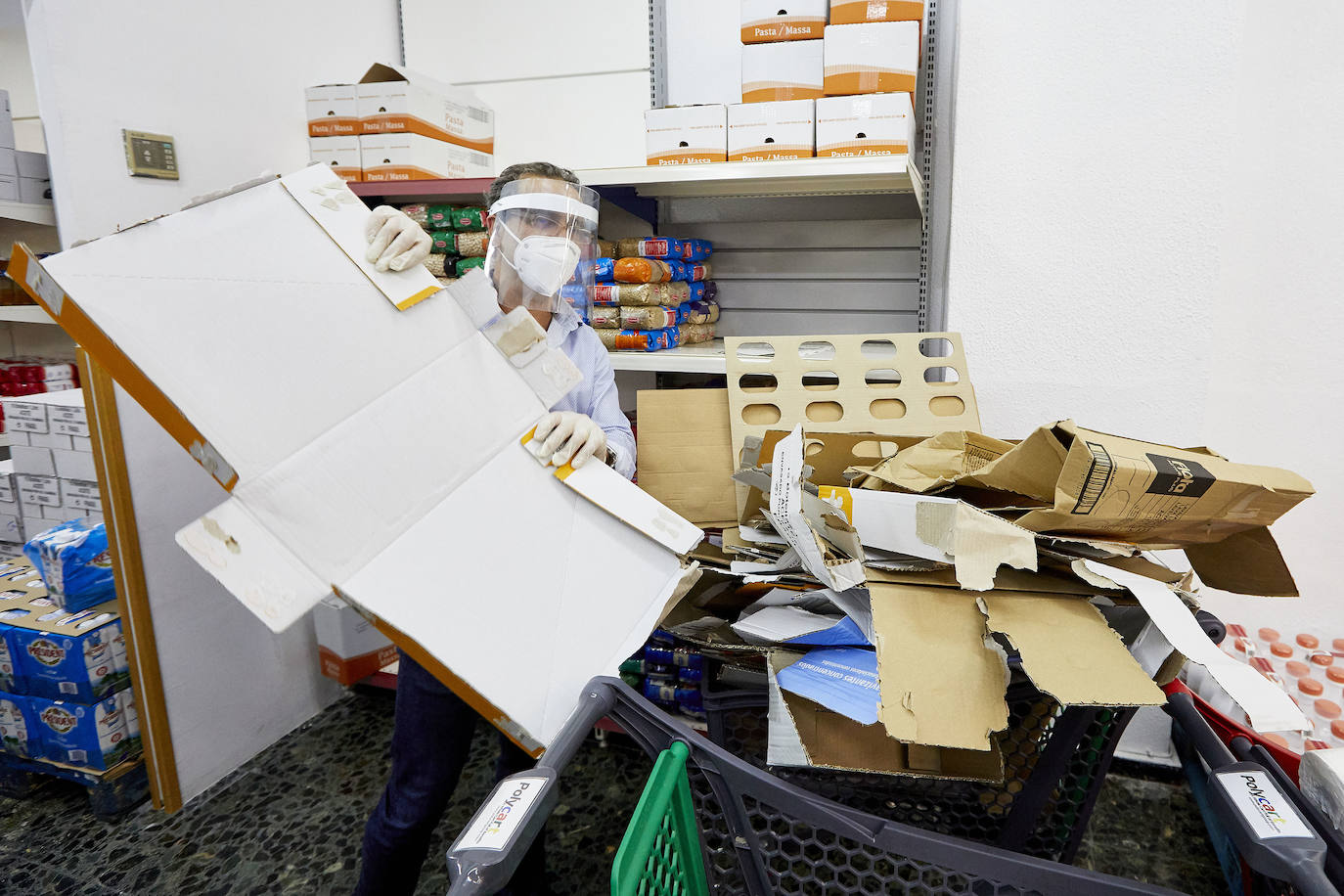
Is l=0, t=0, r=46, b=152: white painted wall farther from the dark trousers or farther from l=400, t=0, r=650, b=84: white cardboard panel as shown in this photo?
the dark trousers

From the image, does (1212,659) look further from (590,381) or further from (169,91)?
(169,91)

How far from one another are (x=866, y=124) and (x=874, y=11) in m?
0.26

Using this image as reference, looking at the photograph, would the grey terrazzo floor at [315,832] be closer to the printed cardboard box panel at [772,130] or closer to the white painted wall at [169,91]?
the white painted wall at [169,91]

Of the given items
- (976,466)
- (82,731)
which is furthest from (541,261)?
(82,731)

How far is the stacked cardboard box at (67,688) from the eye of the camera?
1.71 meters

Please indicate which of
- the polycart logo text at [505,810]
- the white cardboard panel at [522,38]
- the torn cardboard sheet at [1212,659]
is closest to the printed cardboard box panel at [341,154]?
the white cardboard panel at [522,38]

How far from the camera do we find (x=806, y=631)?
89 centimetres

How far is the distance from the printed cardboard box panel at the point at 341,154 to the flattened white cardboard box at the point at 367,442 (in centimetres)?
133

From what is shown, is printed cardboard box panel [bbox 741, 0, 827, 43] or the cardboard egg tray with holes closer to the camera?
the cardboard egg tray with holes

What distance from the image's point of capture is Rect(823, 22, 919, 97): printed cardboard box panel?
1606 mm

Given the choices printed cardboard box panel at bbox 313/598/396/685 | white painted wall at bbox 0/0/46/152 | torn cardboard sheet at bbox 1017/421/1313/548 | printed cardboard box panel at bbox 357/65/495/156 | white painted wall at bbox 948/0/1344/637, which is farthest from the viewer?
white painted wall at bbox 0/0/46/152

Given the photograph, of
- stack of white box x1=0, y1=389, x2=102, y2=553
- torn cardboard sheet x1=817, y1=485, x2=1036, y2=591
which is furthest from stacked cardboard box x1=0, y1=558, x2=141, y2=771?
torn cardboard sheet x1=817, y1=485, x2=1036, y2=591

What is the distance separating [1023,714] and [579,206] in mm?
1114

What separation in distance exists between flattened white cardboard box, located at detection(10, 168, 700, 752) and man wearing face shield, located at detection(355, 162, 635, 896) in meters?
0.05
